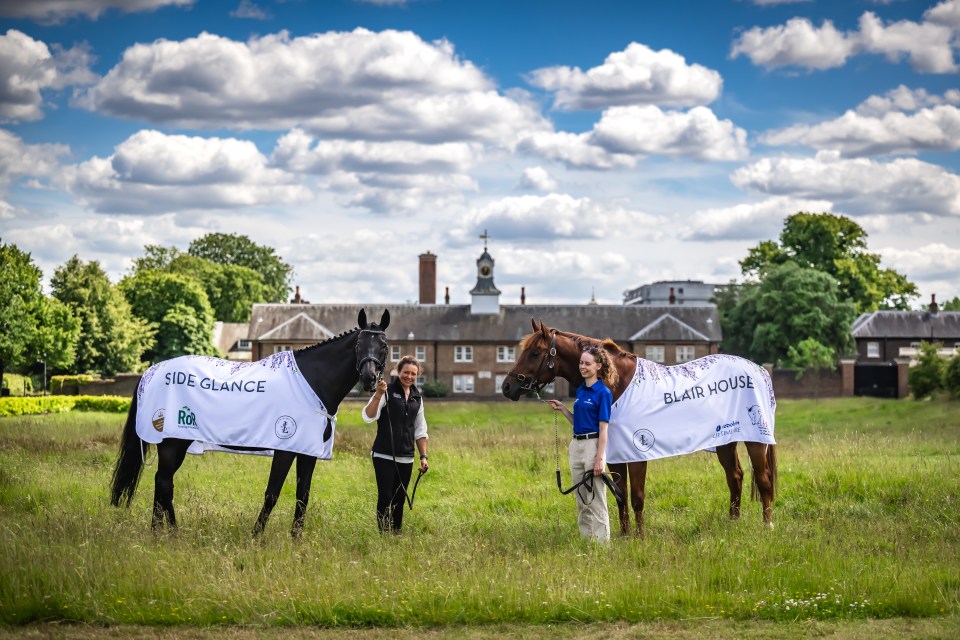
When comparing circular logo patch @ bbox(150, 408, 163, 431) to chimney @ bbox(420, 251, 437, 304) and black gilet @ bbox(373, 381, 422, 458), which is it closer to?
black gilet @ bbox(373, 381, 422, 458)

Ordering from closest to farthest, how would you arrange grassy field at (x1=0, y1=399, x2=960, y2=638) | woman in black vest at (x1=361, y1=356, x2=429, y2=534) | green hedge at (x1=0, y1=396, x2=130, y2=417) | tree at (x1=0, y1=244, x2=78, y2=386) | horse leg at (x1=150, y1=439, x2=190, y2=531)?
1. grassy field at (x1=0, y1=399, x2=960, y2=638)
2. woman in black vest at (x1=361, y1=356, x2=429, y2=534)
3. horse leg at (x1=150, y1=439, x2=190, y2=531)
4. green hedge at (x1=0, y1=396, x2=130, y2=417)
5. tree at (x1=0, y1=244, x2=78, y2=386)

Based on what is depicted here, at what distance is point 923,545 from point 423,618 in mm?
5347

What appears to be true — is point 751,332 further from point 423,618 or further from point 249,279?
point 423,618

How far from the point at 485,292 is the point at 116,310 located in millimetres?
23511

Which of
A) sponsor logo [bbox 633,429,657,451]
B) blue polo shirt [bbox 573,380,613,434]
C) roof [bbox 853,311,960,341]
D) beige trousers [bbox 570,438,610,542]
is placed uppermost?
roof [bbox 853,311,960,341]

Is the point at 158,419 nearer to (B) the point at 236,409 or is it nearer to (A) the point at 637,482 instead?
(B) the point at 236,409

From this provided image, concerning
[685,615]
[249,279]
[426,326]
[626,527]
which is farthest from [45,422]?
[249,279]

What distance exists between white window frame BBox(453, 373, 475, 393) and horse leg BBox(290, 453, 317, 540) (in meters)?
53.8

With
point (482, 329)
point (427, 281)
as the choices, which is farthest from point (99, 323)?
point (482, 329)

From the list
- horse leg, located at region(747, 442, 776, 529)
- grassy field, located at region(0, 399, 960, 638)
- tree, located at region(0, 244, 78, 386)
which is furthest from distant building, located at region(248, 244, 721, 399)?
horse leg, located at region(747, 442, 776, 529)

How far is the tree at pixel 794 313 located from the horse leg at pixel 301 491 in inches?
1984

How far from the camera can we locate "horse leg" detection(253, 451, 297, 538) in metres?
9.72

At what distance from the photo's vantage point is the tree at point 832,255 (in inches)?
2712

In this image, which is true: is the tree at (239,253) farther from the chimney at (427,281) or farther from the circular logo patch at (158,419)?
the circular logo patch at (158,419)
